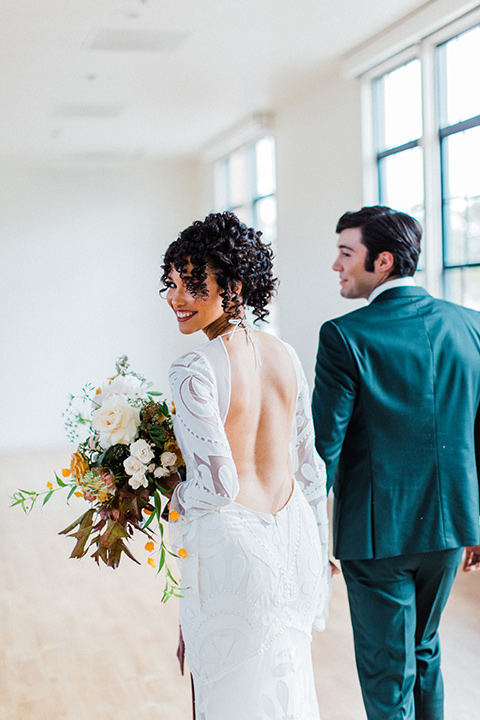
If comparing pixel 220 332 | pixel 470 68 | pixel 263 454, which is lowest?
pixel 263 454

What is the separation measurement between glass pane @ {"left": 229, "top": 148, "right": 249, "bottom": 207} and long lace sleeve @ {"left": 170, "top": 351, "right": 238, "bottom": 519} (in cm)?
831

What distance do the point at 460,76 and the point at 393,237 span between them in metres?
3.80

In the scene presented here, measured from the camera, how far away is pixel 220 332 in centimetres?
183

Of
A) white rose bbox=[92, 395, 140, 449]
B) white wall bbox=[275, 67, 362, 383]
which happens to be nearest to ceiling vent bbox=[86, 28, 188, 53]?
white wall bbox=[275, 67, 362, 383]

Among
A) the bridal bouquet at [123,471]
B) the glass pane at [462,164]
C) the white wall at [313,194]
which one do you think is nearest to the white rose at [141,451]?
the bridal bouquet at [123,471]

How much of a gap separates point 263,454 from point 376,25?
5.00m

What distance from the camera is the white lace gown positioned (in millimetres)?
1680

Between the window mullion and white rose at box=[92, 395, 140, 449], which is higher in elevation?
the window mullion

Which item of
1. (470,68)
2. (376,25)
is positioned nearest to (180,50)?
(376,25)

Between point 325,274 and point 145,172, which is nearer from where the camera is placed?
point 325,274

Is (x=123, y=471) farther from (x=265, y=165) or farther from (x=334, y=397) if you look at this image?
(x=265, y=165)

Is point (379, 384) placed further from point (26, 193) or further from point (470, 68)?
point (26, 193)

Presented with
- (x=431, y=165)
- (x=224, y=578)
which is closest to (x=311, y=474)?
(x=224, y=578)

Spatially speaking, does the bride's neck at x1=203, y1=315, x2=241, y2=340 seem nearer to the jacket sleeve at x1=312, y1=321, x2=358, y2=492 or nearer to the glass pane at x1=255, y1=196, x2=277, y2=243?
the jacket sleeve at x1=312, y1=321, x2=358, y2=492
